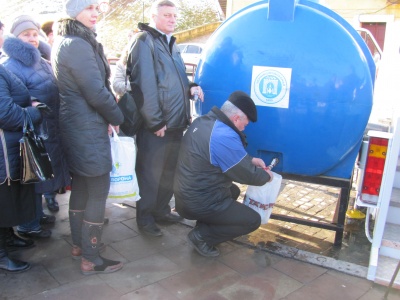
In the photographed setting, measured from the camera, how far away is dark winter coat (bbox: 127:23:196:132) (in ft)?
9.37

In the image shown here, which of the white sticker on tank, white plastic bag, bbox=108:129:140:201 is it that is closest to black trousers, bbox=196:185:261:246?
white plastic bag, bbox=108:129:140:201

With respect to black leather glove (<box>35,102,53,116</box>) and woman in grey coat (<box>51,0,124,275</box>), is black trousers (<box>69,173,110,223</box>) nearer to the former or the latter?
woman in grey coat (<box>51,0,124,275</box>)

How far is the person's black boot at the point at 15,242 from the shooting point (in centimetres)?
296

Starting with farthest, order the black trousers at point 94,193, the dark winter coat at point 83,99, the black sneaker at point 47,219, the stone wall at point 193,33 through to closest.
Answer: the stone wall at point 193,33, the black sneaker at point 47,219, the black trousers at point 94,193, the dark winter coat at point 83,99

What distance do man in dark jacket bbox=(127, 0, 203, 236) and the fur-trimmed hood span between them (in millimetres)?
702

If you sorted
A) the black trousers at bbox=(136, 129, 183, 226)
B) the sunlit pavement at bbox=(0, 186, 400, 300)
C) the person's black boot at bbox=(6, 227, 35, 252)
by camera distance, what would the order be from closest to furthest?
the sunlit pavement at bbox=(0, 186, 400, 300) < the person's black boot at bbox=(6, 227, 35, 252) < the black trousers at bbox=(136, 129, 183, 226)

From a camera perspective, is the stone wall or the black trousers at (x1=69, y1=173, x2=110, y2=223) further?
the stone wall

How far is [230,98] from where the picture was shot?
105 inches

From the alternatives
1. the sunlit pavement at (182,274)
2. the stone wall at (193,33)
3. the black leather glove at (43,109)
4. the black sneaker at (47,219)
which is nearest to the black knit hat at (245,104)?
the sunlit pavement at (182,274)

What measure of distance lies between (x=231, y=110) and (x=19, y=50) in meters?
1.50

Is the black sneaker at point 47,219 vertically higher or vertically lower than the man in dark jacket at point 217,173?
lower

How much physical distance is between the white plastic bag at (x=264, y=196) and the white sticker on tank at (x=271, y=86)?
1.79 ft

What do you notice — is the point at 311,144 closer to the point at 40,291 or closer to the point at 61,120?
the point at 61,120

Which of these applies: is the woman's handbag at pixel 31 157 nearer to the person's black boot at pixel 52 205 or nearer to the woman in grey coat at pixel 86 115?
the woman in grey coat at pixel 86 115
